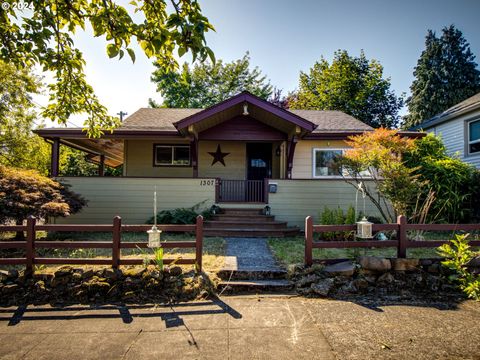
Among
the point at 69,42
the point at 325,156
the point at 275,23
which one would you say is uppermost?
the point at 275,23

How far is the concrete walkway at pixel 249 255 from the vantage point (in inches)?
210

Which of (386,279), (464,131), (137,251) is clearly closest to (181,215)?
(137,251)

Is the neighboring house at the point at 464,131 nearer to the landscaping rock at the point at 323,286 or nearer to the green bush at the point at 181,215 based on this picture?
the landscaping rock at the point at 323,286

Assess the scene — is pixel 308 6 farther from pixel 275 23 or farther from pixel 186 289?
pixel 186 289

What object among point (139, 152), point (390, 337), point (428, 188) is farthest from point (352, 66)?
A: point (390, 337)

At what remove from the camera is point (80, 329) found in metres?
3.49

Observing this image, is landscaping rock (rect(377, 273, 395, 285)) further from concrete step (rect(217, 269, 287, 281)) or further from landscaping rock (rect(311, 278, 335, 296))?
concrete step (rect(217, 269, 287, 281))

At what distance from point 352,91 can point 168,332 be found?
29603 millimetres

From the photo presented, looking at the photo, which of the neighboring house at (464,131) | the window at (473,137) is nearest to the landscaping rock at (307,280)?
the neighboring house at (464,131)

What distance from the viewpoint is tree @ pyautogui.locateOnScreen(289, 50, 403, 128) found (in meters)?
27.7

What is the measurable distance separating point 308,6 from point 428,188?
287 inches

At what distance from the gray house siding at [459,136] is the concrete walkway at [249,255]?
11.3 meters

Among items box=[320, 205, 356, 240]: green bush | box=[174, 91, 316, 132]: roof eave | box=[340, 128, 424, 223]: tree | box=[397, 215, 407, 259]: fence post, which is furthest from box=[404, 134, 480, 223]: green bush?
box=[397, 215, 407, 259]: fence post

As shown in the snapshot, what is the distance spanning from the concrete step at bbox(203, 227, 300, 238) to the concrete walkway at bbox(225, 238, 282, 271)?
1.27ft
